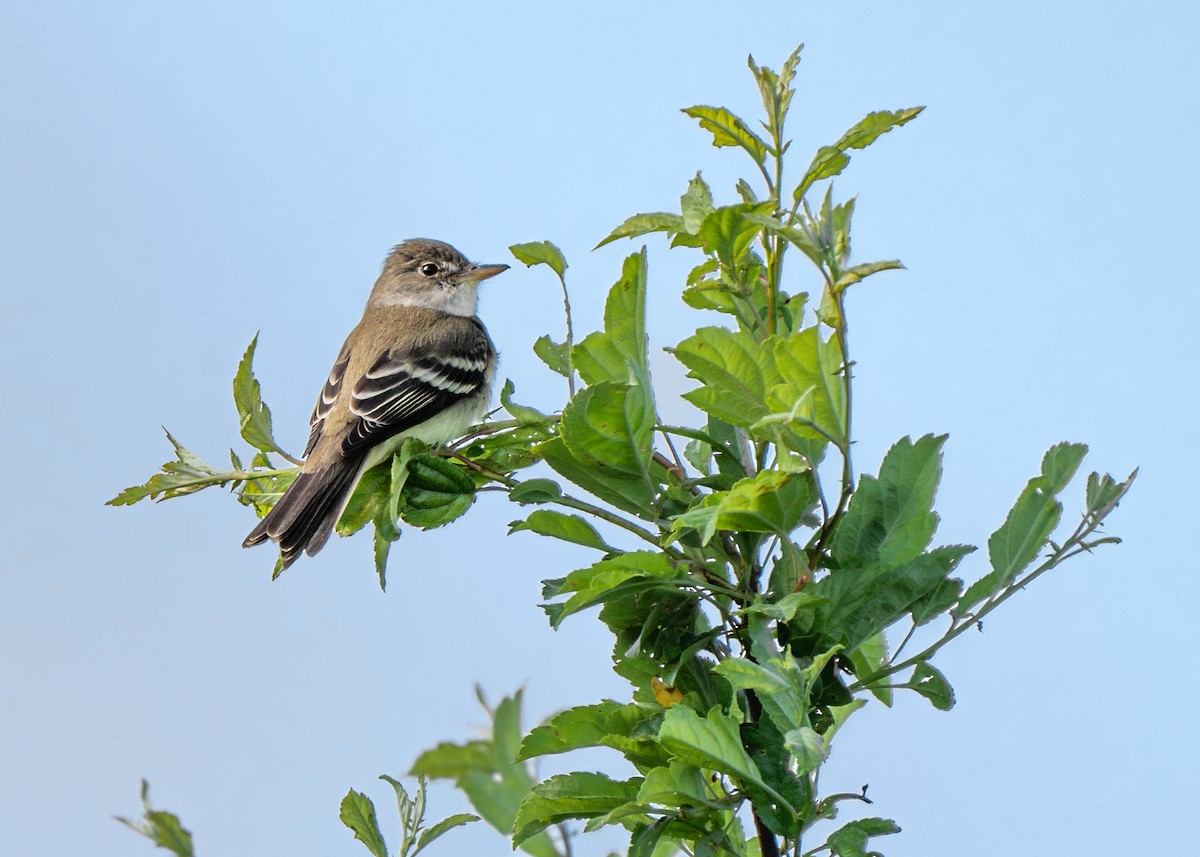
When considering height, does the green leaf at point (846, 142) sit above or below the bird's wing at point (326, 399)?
below

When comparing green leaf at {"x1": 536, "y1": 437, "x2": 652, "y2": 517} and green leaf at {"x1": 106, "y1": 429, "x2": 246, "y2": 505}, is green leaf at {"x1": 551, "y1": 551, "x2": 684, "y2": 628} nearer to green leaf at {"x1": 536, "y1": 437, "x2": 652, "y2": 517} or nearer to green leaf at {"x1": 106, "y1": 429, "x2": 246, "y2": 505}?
green leaf at {"x1": 536, "y1": 437, "x2": 652, "y2": 517}

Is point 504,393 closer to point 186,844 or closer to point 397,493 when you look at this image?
point 397,493

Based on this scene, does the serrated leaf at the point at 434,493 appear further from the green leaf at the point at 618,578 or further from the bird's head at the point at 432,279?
the bird's head at the point at 432,279

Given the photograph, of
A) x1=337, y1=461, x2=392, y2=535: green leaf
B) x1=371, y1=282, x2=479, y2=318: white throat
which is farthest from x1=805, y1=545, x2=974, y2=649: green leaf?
x1=371, y1=282, x2=479, y2=318: white throat

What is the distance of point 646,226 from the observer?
2.57 m

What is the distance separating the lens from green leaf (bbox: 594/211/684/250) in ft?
8.34

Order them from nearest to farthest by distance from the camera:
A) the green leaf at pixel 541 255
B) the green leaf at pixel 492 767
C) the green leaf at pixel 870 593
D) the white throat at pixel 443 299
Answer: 1. the green leaf at pixel 492 767
2. the green leaf at pixel 870 593
3. the green leaf at pixel 541 255
4. the white throat at pixel 443 299

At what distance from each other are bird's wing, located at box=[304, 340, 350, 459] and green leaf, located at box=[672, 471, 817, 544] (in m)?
3.60

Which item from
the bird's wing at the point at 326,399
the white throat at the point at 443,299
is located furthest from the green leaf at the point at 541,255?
the white throat at the point at 443,299

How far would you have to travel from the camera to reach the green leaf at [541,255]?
2.72 m

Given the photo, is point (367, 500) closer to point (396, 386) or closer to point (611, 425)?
point (611, 425)

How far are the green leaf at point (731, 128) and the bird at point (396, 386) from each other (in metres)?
1.74

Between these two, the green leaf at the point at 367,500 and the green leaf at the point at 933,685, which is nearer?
the green leaf at the point at 933,685

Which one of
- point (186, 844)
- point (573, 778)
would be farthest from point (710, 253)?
point (186, 844)
